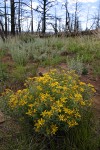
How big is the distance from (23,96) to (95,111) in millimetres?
1229

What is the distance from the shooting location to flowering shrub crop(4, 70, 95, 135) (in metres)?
2.72

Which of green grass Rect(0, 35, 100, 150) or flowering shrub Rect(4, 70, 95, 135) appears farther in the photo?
green grass Rect(0, 35, 100, 150)

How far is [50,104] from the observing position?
9.28ft

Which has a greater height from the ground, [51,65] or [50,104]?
[51,65]

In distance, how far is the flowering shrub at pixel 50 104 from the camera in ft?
8.93

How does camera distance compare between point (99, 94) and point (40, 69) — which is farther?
point (40, 69)

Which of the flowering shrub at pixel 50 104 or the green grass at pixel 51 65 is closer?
the flowering shrub at pixel 50 104

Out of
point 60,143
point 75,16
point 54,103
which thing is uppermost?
point 75,16

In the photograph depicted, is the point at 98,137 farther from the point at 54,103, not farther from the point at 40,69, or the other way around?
the point at 40,69

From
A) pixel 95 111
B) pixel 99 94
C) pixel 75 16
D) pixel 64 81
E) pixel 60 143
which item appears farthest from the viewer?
pixel 75 16

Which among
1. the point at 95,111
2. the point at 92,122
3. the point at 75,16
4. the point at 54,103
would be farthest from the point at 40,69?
the point at 75,16

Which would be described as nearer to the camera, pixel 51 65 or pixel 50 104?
pixel 50 104

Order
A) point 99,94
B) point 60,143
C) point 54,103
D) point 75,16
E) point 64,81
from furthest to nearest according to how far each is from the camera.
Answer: point 75,16, point 99,94, point 64,81, point 60,143, point 54,103

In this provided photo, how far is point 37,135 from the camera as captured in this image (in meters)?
3.07
